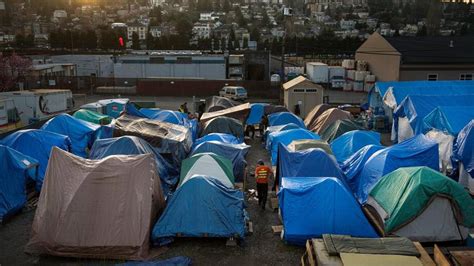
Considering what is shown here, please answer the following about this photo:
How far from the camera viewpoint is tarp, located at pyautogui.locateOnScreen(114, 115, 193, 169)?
14.7 meters

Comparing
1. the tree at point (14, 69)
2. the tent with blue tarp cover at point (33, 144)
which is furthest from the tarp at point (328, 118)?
the tree at point (14, 69)

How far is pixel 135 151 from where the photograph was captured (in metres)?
13.0

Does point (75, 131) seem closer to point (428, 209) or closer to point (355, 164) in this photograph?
point (355, 164)

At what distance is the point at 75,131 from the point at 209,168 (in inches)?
297

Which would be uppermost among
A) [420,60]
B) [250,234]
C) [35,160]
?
[420,60]

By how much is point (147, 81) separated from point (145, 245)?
3230cm

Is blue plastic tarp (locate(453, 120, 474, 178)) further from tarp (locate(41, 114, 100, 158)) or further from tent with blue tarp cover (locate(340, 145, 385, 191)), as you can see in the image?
tarp (locate(41, 114, 100, 158))

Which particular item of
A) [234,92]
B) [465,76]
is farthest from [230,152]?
[465,76]

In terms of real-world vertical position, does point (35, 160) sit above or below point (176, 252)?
above

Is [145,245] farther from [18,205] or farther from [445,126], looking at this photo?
[445,126]

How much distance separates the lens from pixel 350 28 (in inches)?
5886

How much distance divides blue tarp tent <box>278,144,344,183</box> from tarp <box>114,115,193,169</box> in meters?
3.97

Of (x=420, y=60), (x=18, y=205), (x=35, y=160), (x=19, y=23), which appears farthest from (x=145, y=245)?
(x=19, y=23)

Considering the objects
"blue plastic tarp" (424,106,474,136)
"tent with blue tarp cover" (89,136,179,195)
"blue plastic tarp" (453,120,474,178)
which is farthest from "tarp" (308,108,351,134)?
"tent with blue tarp cover" (89,136,179,195)
